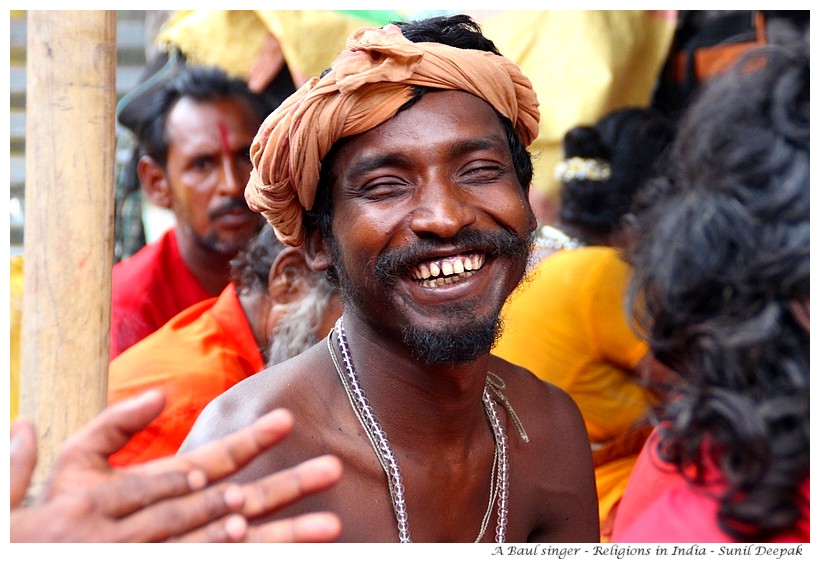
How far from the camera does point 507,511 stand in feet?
8.53

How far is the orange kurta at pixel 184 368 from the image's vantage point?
306 centimetres

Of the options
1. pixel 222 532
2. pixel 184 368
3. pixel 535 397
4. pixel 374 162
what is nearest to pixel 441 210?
pixel 374 162

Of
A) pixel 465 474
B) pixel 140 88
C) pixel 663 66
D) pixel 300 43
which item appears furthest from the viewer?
pixel 140 88

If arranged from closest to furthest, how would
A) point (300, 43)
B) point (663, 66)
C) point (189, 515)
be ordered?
point (189, 515), point (300, 43), point (663, 66)

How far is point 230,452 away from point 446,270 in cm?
85

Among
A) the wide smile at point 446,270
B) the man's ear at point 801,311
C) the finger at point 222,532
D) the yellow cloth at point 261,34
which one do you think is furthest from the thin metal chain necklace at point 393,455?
the yellow cloth at point 261,34

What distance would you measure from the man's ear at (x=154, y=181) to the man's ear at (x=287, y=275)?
1333 millimetres

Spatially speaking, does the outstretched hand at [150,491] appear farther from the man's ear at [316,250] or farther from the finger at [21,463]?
the man's ear at [316,250]

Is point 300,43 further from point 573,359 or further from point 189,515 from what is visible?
point 189,515

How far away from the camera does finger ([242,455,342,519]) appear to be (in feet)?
5.18

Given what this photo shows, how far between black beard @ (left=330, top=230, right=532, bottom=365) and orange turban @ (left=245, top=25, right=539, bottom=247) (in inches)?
11.7

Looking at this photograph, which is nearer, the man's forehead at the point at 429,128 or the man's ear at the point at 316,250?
the man's forehead at the point at 429,128
